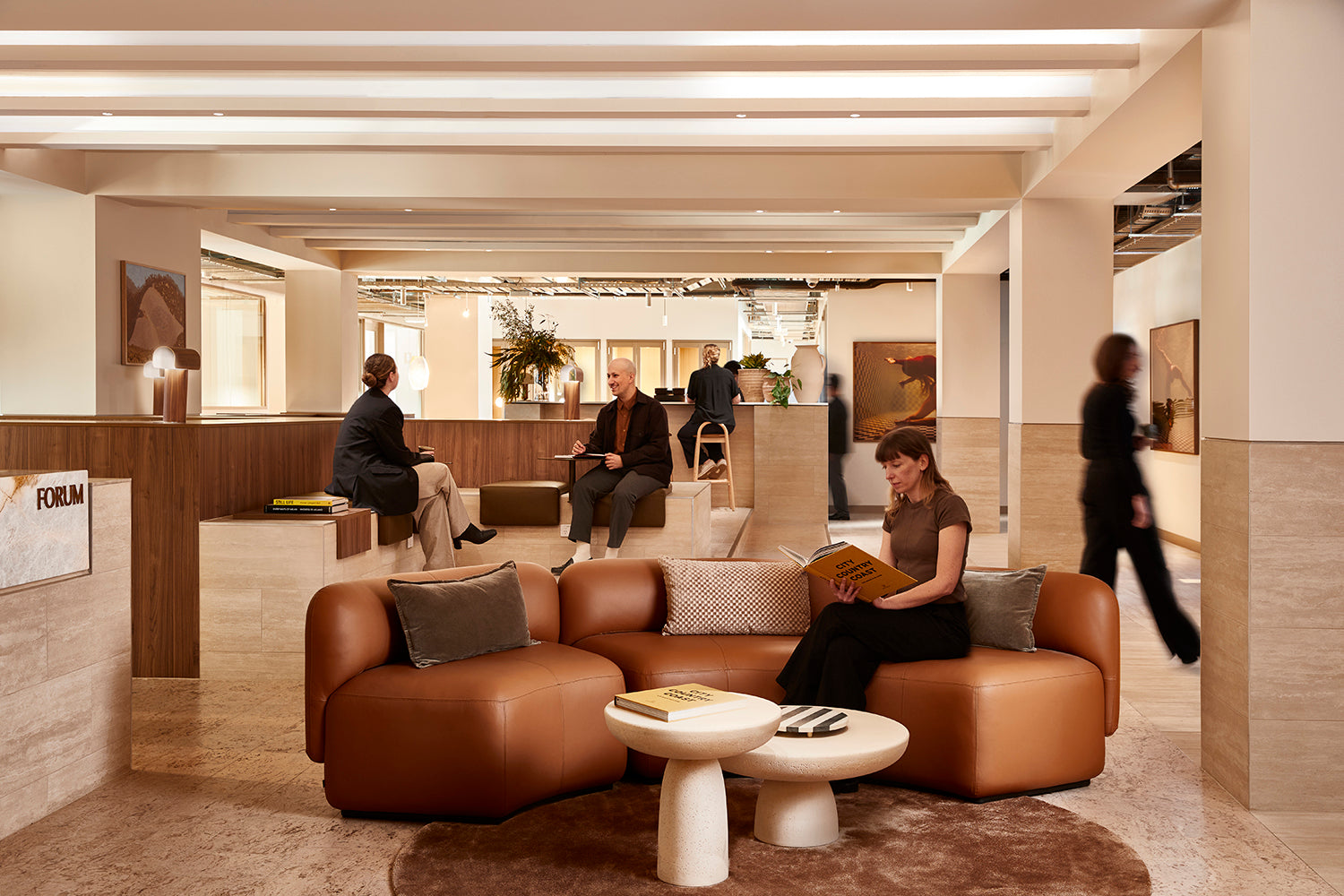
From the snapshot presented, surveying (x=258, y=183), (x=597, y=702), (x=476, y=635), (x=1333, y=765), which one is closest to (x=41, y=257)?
(x=258, y=183)

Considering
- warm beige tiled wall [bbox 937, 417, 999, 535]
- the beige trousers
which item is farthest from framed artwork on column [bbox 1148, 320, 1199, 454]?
the beige trousers


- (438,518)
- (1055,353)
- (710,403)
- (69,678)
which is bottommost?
(69,678)

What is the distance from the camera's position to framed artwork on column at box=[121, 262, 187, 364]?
775 centimetres

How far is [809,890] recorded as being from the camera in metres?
2.87

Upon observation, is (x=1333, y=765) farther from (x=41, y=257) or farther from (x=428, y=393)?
(x=428, y=393)

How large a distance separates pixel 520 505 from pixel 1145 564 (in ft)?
13.5

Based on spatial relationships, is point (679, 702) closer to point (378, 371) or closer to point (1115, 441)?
point (1115, 441)

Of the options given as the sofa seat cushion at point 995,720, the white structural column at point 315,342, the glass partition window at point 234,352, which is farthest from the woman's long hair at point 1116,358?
the glass partition window at point 234,352

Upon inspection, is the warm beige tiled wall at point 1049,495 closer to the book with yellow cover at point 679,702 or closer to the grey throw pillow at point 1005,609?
the grey throw pillow at point 1005,609

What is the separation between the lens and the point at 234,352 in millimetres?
15211

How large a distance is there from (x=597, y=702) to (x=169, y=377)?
3393mm

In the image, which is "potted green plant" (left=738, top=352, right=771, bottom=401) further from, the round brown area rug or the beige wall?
the round brown area rug

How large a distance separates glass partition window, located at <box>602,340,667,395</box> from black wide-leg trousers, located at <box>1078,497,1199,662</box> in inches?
549

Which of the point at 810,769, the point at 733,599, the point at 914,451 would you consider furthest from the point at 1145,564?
the point at 810,769
